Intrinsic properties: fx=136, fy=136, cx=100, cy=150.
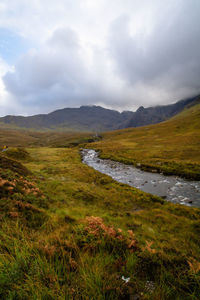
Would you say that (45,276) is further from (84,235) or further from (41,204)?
(41,204)

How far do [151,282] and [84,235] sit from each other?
8.19 feet

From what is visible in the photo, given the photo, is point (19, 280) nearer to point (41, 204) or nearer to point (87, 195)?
point (41, 204)

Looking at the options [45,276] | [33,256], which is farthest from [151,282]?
[33,256]

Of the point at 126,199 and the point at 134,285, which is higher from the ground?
the point at 134,285

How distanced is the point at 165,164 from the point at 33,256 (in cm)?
3228

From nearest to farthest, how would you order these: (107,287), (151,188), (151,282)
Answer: (107,287) → (151,282) → (151,188)

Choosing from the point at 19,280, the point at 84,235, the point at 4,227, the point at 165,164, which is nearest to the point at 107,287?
the point at 19,280

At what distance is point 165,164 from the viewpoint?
1208 inches

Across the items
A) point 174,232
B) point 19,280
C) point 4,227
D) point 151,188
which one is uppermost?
point 19,280

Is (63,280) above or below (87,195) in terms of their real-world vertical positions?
above

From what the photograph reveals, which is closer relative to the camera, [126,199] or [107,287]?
[107,287]

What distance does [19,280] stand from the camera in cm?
220

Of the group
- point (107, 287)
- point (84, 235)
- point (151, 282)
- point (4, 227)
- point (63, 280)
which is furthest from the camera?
point (84, 235)

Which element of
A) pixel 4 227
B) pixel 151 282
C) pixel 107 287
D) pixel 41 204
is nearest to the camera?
pixel 107 287
